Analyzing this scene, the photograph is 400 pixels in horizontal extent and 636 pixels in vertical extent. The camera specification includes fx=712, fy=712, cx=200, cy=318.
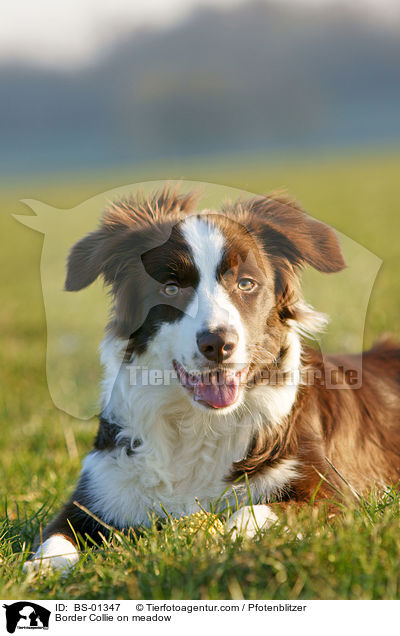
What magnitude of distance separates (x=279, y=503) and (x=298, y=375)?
695 mm

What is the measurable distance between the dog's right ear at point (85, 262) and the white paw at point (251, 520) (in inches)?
54.7

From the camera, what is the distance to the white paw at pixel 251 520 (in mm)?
3149

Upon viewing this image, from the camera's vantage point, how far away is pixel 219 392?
3455 millimetres

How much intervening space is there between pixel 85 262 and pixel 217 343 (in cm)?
94

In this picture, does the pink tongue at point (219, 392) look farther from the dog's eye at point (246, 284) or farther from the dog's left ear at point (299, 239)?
the dog's left ear at point (299, 239)

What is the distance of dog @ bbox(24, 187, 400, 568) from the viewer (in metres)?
3.46

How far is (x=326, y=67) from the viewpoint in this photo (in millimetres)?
4797

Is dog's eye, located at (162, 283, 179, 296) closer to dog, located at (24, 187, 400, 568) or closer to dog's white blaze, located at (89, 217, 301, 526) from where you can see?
dog, located at (24, 187, 400, 568)
